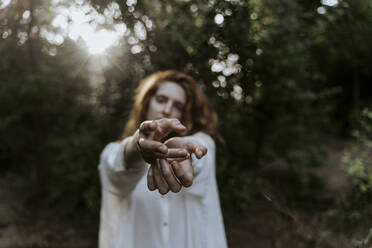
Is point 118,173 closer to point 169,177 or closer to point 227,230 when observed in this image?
point 169,177

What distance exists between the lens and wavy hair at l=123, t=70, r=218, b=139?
227 centimetres

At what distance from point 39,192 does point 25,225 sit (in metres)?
0.59

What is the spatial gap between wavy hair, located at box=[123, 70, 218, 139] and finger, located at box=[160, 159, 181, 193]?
1.24 m

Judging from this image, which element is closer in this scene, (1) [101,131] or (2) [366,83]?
A: (1) [101,131]

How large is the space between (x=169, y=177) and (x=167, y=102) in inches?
46.5

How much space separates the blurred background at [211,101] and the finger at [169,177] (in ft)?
2.89

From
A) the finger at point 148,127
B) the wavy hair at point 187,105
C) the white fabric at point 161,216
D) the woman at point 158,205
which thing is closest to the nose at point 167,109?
the woman at point 158,205

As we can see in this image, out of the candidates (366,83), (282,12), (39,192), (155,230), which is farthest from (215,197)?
(366,83)

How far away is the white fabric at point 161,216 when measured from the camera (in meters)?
1.82

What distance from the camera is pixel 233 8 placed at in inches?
67.1

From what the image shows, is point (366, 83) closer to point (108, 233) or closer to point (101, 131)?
point (101, 131)

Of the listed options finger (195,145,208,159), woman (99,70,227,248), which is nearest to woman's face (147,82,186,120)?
woman (99,70,227,248)

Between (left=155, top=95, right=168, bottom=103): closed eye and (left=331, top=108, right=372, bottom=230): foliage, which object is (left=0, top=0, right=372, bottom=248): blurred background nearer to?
(left=331, top=108, right=372, bottom=230): foliage

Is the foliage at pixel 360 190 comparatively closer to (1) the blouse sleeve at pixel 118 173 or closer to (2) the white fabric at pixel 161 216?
(2) the white fabric at pixel 161 216
